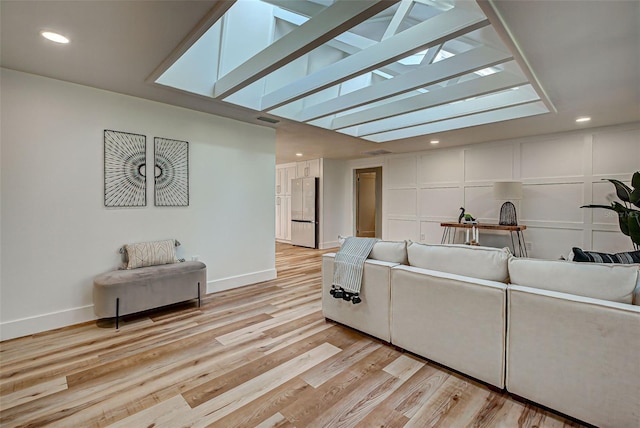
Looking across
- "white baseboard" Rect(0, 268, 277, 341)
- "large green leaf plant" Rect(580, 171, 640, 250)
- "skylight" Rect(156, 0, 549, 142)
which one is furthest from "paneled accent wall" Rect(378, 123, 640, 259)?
"white baseboard" Rect(0, 268, 277, 341)

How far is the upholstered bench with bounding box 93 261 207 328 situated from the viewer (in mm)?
2643

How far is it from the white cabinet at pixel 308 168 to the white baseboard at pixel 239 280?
366 centimetres

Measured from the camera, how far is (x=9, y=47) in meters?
2.08

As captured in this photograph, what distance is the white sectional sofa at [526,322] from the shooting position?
1.43 metres

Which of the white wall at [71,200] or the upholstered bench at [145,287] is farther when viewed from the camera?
the upholstered bench at [145,287]

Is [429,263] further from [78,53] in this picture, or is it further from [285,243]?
[285,243]

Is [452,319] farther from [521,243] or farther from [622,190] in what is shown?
[521,243]

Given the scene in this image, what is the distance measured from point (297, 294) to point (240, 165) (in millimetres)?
1951

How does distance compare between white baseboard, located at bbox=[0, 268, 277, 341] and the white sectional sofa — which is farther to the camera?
white baseboard, located at bbox=[0, 268, 277, 341]

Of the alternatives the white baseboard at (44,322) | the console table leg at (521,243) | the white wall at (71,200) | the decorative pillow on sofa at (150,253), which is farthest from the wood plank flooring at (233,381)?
the console table leg at (521,243)

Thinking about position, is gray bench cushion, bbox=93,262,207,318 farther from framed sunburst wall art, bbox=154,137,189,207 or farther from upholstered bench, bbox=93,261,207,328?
framed sunburst wall art, bbox=154,137,189,207

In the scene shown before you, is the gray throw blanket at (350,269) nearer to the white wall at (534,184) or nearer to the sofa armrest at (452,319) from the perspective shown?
the sofa armrest at (452,319)

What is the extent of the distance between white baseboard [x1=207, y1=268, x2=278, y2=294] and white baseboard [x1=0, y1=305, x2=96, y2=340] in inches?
49.2

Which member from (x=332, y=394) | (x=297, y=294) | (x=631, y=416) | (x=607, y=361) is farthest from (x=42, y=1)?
(x=631, y=416)
